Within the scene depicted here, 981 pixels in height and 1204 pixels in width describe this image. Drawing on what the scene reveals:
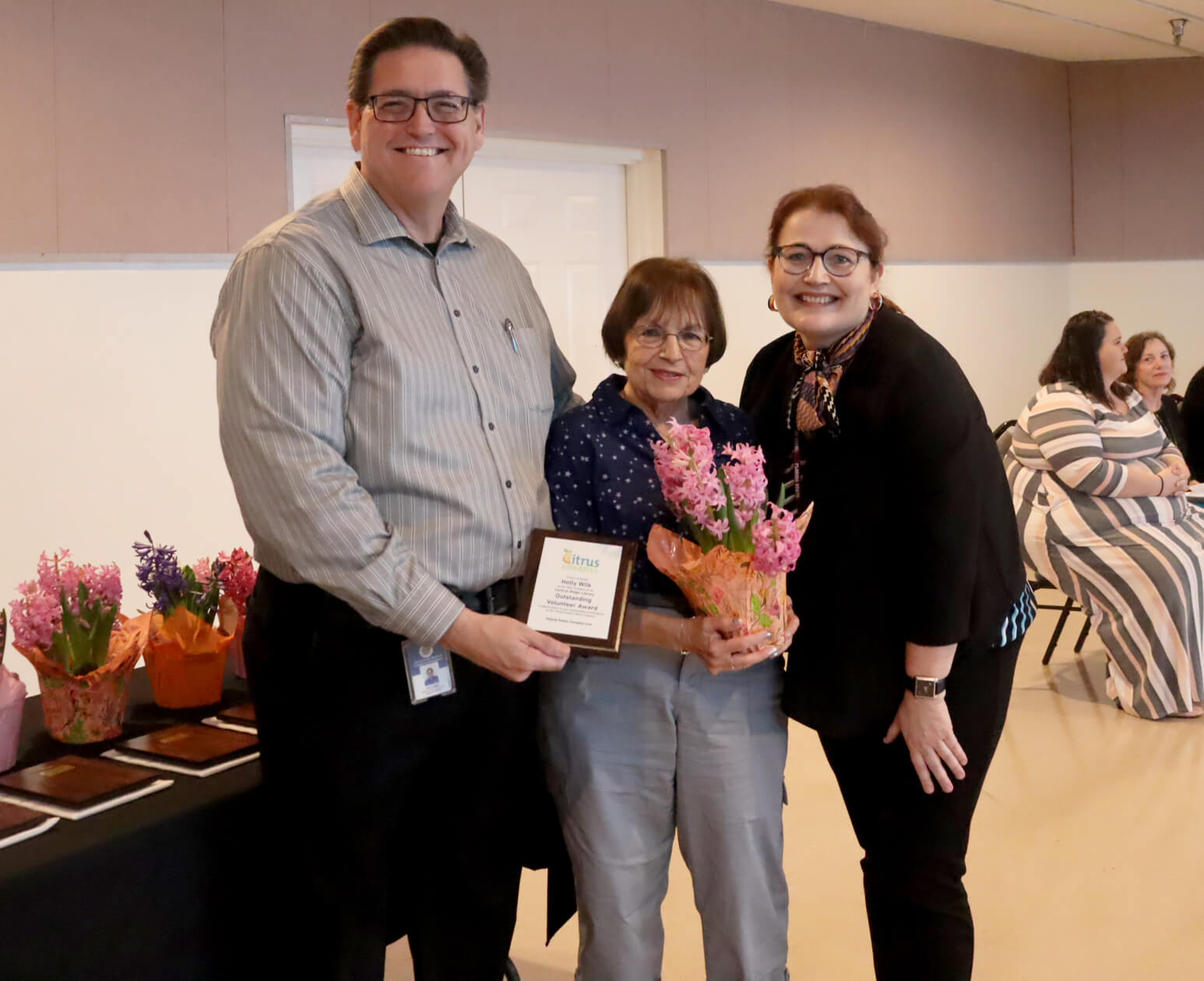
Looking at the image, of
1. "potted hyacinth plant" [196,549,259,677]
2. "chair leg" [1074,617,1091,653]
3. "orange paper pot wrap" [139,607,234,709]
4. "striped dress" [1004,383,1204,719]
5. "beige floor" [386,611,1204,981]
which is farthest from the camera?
"chair leg" [1074,617,1091,653]

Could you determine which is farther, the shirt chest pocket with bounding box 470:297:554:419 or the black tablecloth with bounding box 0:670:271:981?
the shirt chest pocket with bounding box 470:297:554:419

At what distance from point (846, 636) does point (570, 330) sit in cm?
387

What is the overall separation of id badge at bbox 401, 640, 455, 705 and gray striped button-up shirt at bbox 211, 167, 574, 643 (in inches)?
2.8

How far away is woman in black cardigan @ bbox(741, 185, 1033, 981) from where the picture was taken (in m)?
1.85

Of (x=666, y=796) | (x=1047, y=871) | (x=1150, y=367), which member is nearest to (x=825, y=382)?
(x=666, y=796)

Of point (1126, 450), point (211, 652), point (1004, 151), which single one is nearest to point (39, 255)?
point (211, 652)

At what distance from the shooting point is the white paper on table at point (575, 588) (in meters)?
1.78

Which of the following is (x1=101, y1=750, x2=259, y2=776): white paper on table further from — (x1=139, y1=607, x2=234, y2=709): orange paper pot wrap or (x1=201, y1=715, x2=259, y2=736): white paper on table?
(x1=139, y1=607, x2=234, y2=709): orange paper pot wrap

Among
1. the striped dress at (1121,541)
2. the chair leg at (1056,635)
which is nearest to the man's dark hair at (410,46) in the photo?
the striped dress at (1121,541)

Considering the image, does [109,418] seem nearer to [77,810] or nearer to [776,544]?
[77,810]

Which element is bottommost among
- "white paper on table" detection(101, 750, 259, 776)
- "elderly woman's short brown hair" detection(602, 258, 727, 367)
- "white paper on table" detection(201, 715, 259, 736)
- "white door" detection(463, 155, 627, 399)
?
"white paper on table" detection(101, 750, 259, 776)

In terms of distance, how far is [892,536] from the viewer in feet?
6.21

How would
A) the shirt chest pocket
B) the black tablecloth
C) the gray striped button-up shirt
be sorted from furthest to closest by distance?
the shirt chest pocket, the gray striped button-up shirt, the black tablecloth

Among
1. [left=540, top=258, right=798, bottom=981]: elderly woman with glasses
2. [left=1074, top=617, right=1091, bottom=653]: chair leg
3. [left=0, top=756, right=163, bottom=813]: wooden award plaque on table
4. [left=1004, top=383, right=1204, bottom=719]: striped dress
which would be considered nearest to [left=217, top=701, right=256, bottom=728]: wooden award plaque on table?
[left=0, top=756, right=163, bottom=813]: wooden award plaque on table
